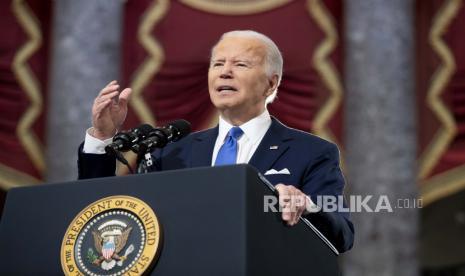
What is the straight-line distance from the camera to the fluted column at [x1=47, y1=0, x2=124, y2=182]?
682 cm

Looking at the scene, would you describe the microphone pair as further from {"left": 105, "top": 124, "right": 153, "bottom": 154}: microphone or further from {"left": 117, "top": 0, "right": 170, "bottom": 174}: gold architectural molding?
{"left": 117, "top": 0, "right": 170, "bottom": 174}: gold architectural molding

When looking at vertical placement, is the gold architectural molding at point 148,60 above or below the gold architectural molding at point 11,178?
above

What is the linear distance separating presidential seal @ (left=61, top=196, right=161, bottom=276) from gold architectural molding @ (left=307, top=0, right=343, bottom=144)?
185 inches

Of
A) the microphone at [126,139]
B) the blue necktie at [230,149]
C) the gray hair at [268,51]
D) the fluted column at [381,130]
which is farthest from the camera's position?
the fluted column at [381,130]

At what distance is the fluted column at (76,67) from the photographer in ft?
22.4

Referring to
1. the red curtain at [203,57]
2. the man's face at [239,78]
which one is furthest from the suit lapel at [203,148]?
the red curtain at [203,57]

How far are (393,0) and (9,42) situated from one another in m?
3.16

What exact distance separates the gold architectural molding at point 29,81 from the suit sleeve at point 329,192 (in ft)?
14.6

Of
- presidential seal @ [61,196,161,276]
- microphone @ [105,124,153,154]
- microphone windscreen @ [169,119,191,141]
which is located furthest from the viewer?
microphone windscreen @ [169,119,191,141]

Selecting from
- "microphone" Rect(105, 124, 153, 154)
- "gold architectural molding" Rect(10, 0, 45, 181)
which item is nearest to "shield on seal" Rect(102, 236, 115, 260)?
"microphone" Rect(105, 124, 153, 154)

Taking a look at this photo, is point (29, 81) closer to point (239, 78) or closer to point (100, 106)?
point (239, 78)

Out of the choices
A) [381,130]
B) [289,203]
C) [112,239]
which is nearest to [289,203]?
[289,203]

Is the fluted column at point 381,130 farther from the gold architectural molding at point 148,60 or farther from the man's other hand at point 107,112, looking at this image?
the man's other hand at point 107,112

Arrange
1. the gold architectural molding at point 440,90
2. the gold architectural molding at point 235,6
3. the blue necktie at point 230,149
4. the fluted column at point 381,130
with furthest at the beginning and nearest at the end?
the gold architectural molding at point 235,6 → the gold architectural molding at point 440,90 → the fluted column at point 381,130 → the blue necktie at point 230,149
